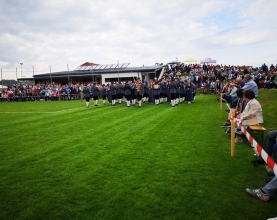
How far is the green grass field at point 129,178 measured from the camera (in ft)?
11.1

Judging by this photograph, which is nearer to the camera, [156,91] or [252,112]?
[252,112]

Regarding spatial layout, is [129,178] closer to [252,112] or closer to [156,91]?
[252,112]

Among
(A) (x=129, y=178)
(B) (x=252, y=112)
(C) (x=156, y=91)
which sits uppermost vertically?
(C) (x=156, y=91)

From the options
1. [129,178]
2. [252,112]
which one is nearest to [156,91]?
[252,112]

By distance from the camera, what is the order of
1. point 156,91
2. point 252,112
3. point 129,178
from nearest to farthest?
point 129,178, point 252,112, point 156,91

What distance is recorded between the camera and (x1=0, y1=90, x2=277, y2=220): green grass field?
3.38 metres

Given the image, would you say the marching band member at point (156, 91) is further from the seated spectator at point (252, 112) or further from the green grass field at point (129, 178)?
the seated spectator at point (252, 112)

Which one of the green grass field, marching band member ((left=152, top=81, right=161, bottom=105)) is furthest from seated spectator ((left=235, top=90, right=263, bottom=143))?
marching band member ((left=152, top=81, right=161, bottom=105))

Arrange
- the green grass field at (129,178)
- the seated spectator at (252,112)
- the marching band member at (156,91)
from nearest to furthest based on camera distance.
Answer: the green grass field at (129,178) → the seated spectator at (252,112) → the marching band member at (156,91)

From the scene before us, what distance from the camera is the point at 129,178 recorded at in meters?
4.43

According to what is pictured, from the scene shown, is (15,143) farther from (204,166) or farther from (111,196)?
(204,166)

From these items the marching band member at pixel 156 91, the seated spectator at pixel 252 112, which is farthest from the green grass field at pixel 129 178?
the marching band member at pixel 156 91

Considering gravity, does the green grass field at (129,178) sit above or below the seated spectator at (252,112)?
below

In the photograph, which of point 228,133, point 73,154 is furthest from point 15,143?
point 228,133
